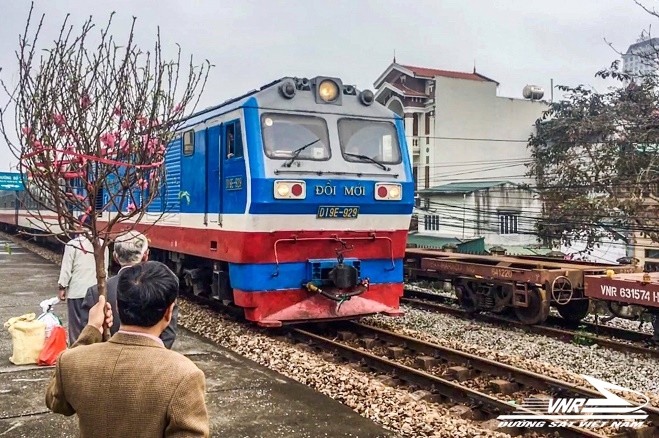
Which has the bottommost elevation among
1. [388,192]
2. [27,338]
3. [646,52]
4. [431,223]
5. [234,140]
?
[27,338]

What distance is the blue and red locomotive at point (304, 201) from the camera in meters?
8.78

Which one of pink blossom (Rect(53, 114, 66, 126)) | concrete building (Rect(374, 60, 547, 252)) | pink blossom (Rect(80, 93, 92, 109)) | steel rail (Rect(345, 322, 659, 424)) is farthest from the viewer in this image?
concrete building (Rect(374, 60, 547, 252))

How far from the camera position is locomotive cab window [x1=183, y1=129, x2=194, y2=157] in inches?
417

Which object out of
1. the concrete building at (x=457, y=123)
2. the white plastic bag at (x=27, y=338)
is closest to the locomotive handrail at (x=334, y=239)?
the white plastic bag at (x=27, y=338)

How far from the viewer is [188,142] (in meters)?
10.7

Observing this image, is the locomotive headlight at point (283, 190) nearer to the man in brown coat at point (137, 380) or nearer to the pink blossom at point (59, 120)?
the pink blossom at point (59, 120)

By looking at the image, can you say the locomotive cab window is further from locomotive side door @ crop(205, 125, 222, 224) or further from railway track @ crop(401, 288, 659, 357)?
railway track @ crop(401, 288, 659, 357)

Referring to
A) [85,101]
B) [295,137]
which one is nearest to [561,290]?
[295,137]

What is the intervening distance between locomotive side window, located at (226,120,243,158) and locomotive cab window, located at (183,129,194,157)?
142 centimetres

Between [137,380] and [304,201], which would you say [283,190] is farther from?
[137,380]

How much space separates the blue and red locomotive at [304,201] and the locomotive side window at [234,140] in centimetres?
3

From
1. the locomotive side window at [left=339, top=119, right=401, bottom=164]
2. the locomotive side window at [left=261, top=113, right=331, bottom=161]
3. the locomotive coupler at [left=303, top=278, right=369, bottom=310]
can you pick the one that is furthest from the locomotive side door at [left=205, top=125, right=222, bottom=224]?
the locomotive side window at [left=339, top=119, right=401, bottom=164]

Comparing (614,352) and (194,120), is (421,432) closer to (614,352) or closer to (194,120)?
(614,352)

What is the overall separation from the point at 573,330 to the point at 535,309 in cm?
80
